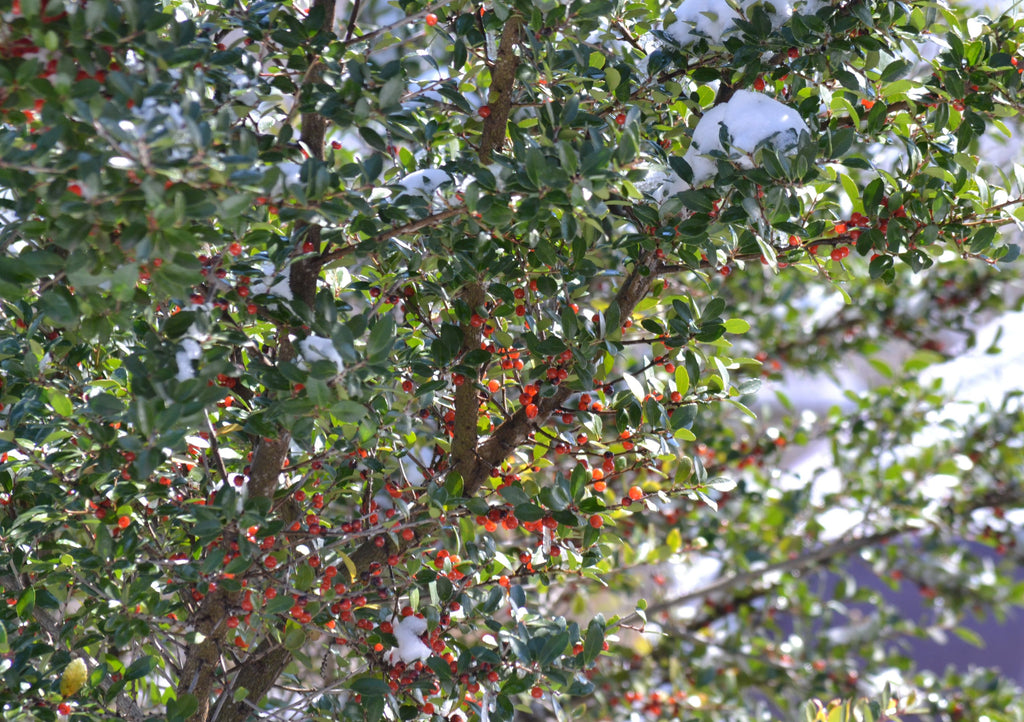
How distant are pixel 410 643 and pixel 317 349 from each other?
654 millimetres

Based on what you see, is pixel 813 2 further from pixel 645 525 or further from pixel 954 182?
pixel 645 525

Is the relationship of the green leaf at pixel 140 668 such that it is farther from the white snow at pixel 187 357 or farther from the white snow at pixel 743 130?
the white snow at pixel 743 130

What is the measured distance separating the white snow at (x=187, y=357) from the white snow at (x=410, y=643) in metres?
0.69

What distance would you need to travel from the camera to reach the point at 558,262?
5.14 ft

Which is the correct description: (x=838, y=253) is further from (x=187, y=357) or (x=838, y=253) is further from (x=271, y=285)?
(x=187, y=357)

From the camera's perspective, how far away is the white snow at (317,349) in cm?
126

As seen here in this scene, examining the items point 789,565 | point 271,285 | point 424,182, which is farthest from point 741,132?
point 789,565

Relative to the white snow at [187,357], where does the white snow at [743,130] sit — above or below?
above

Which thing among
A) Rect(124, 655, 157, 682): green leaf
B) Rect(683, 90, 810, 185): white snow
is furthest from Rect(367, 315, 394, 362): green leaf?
Rect(124, 655, 157, 682): green leaf

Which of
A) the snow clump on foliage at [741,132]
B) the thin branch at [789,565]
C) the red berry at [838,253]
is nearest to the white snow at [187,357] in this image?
the snow clump on foliage at [741,132]

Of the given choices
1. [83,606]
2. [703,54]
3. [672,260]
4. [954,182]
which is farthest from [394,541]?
[954,182]

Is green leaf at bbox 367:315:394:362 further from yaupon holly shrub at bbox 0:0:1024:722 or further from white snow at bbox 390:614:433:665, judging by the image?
white snow at bbox 390:614:433:665

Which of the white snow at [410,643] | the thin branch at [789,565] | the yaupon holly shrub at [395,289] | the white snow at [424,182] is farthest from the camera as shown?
the thin branch at [789,565]

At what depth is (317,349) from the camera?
128cm
